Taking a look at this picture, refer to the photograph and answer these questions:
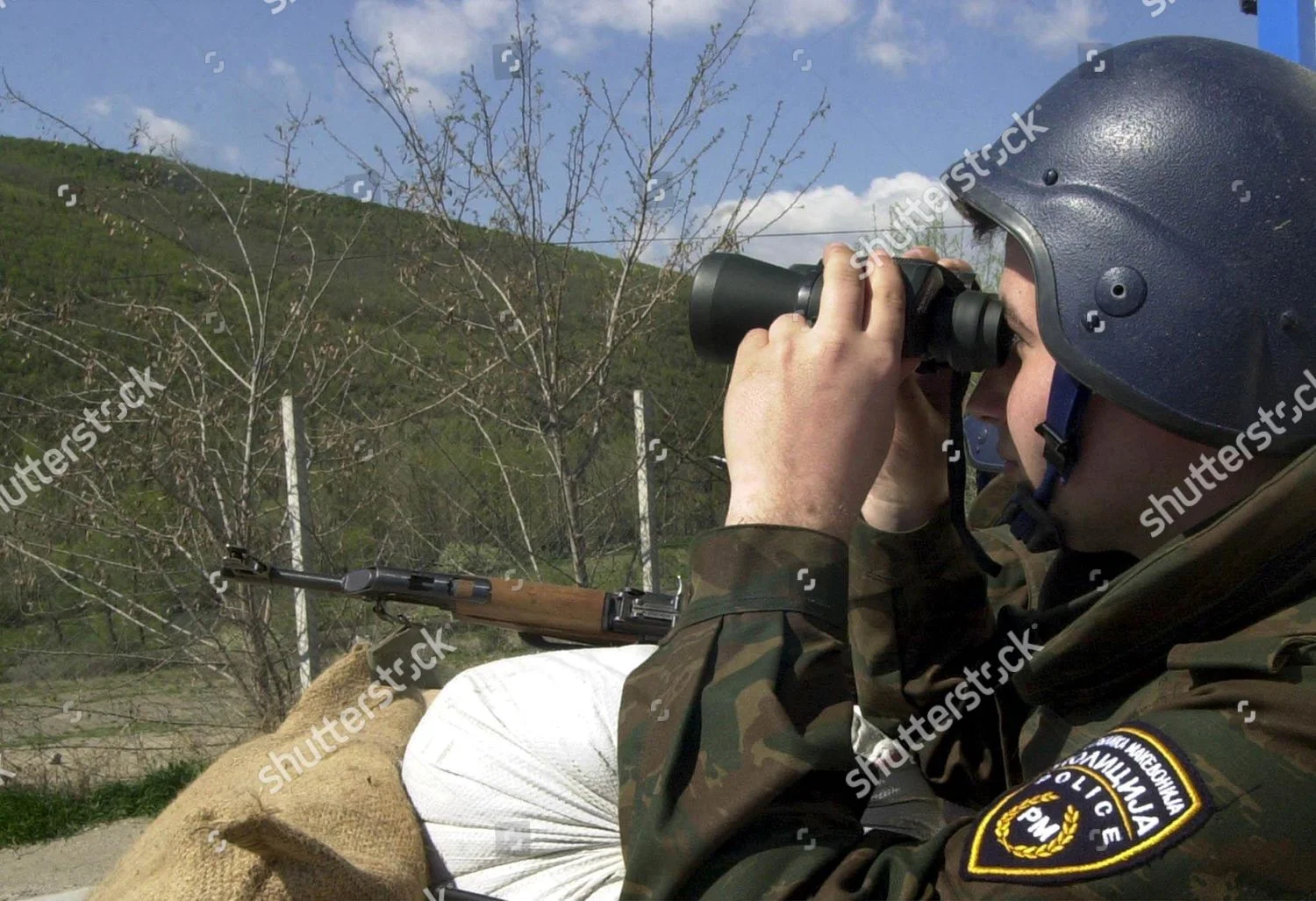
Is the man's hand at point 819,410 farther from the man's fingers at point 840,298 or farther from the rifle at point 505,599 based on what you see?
the rifle at point 505,599

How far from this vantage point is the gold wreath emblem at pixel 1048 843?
0.93 m

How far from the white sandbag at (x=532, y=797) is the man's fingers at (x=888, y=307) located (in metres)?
0.97

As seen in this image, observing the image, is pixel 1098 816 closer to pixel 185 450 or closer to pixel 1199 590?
pixel 1199 590

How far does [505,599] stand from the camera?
315 cm

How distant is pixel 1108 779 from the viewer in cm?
96

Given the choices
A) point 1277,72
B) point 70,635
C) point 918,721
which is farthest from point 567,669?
point 70,635

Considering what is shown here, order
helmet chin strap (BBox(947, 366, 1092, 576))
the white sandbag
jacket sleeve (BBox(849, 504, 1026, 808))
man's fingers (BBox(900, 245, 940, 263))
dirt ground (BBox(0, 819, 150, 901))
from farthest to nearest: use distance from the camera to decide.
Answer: dirt ground (BBox(0, 819, 150, 901)) → the white sandbag → jacket sleeve (BBox(849, 504, 1026, 808)) → man's fingers (BBox(900, 245, 940, 263)) → helmet chin strap (BBox(947, 366, 1092, 576))

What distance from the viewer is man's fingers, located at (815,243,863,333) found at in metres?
1.16

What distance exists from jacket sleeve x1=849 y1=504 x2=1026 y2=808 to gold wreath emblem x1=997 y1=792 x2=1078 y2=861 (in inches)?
22.6

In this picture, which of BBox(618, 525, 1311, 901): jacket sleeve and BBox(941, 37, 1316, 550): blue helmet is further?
BBox(941, 37, 1316, 550): blue helmet

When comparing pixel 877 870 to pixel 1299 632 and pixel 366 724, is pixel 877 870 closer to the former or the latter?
pixel 1299 632

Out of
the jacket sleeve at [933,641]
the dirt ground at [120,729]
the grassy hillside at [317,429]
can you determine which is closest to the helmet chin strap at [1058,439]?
the jacket sleeve at [933,641]

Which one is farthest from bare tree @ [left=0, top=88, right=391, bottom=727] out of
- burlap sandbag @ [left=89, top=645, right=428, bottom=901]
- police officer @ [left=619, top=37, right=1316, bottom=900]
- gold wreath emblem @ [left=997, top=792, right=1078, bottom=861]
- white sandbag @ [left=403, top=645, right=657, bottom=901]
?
gold wreath emblem @ [left=997, top=792, right=1078, bottom=861]

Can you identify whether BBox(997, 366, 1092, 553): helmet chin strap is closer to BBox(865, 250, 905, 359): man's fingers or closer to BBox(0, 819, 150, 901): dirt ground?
BBox(865, 250, 905, 359): man's fingers
